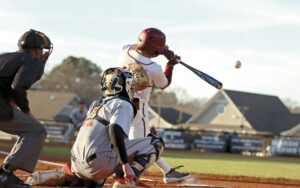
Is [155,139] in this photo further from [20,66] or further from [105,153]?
[20,66]

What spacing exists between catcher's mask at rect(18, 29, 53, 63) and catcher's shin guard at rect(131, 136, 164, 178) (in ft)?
5.21

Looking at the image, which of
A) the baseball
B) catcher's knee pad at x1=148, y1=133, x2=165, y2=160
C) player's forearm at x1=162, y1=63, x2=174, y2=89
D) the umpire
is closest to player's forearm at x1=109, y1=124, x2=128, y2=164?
catcher's knee pad at x1=148, y1=133, x2=165, y2=160

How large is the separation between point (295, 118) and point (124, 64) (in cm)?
5151

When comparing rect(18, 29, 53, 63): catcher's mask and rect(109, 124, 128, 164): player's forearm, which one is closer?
rect(109, 124, 128, 164): player's forearm

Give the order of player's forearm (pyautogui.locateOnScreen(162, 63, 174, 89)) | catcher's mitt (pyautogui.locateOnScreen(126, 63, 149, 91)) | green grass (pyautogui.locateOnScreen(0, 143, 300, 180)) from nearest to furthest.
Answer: catcher's mitt (pyautogui.locateOnScreen(126, 63, 149, 91)) → player's forearm (pyautogui.locateOnScreen(162, 63, 174, 89)) → green grass (pyautogui.locateOnScreen(0, 143, 300, 180))

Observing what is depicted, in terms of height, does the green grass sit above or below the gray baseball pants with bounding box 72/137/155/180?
below

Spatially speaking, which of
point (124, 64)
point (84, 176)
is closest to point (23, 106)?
point (84, 176)

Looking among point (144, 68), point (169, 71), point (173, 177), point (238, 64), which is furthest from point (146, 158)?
point (238, 64)

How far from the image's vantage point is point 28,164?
568 cm

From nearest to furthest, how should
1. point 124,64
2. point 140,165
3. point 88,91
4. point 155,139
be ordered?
point 140,165 → point 155,139 → point 124,64 → point 88,91

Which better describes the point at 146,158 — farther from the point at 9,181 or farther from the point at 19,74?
the point at 19,74

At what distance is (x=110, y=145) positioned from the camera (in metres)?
5.71

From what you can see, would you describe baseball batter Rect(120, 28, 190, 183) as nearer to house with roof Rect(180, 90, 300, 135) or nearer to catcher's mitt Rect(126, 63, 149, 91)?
catcher's mitt Rect(126, 63, 149, 91)

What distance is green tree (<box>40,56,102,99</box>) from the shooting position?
90688 millimetres
